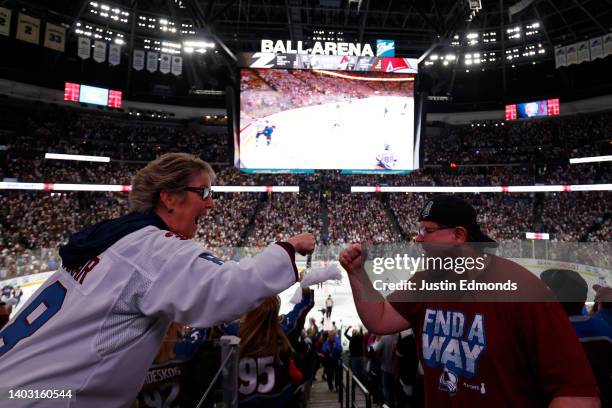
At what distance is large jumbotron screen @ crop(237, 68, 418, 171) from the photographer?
51.3 feet

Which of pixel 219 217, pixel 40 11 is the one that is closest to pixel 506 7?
pixel 219 217

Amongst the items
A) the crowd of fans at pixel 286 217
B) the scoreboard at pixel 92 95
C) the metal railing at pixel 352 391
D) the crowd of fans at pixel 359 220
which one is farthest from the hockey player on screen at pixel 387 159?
the scoreboard at pixel 92 95

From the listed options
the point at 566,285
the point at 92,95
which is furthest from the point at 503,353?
the point at 92,95

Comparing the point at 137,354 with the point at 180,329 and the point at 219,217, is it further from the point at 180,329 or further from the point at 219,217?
the point at 219,217

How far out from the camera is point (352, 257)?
2156 mm

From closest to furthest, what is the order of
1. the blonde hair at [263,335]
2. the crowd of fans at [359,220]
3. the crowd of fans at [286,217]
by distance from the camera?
the blonde hair at [263,335], the crowd of fans at [359,220], the crowd of fans at [286,217]

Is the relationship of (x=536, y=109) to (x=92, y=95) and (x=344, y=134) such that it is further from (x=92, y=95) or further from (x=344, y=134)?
(x=92, y=95)

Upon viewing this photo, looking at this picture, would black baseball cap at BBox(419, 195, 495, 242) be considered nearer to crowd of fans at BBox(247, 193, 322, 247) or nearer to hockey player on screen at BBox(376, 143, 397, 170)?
hockey player on screen at BBox(376, 143, 397, 170)

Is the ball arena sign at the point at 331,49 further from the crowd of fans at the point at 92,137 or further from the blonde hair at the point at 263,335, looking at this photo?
the blonde hair at the point at 263,335

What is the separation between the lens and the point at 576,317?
271 centimetres

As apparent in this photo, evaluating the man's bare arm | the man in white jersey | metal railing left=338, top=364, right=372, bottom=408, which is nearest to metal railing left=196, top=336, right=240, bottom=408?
the man's bare arm

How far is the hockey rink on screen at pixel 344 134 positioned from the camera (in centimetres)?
1578

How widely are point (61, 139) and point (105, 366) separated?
33286mm

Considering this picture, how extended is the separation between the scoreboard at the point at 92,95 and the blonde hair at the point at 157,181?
3070cm
